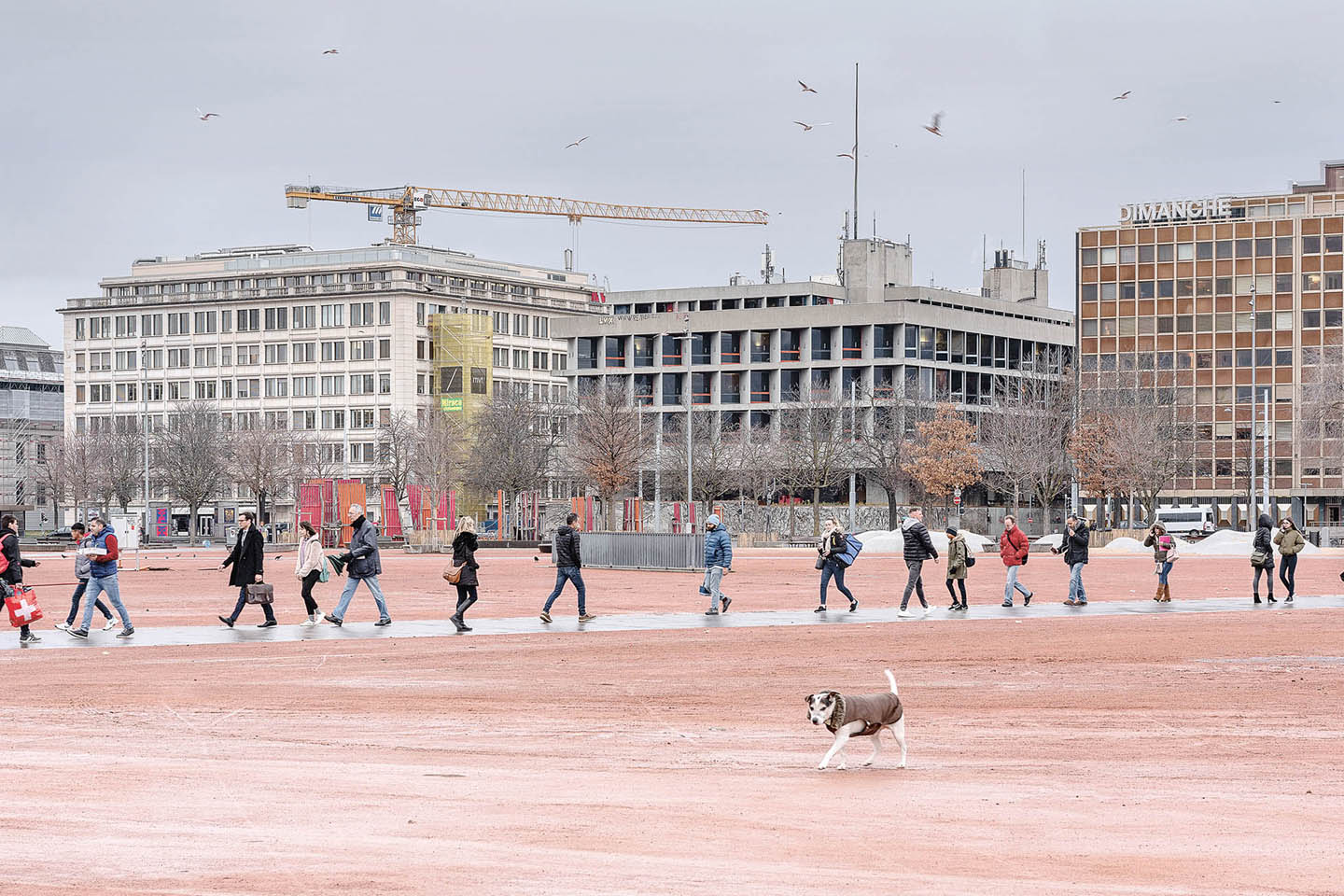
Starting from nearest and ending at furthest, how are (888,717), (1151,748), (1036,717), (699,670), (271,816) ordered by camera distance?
(271,816) < (888,717) < (1151,748) < (1036,717) < (699,670)

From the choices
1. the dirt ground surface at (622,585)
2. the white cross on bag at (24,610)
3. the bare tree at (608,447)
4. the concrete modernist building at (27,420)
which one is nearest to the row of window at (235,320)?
the concrete modernist building at (27,420)

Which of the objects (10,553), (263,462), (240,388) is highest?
(240,388)

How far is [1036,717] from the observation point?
56.3 ft

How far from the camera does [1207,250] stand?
12538 cm

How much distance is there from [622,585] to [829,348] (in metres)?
67.8

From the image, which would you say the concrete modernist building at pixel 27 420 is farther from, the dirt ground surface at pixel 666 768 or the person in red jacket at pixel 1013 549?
the dirt ground surface at pixel 666 768

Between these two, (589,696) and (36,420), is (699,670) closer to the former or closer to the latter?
(589,696)

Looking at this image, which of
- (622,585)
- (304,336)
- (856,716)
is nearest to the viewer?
(856,716)

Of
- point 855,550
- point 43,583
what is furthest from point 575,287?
point 855,550

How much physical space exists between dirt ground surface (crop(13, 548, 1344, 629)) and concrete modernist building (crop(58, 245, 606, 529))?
6672 centimetres

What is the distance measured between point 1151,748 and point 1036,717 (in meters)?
2.02

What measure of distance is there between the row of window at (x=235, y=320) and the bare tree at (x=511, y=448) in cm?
2852

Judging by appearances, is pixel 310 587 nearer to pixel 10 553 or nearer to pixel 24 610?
pixel 24 610

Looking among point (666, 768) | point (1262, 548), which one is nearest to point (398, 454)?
point (1262, 548)
